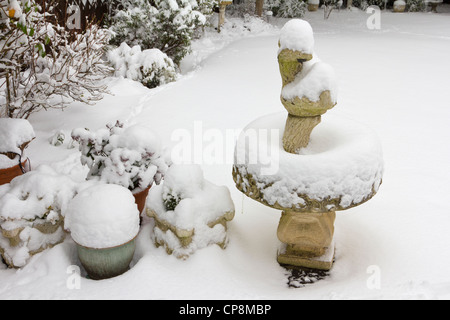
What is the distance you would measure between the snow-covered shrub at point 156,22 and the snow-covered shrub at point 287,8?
5.79m

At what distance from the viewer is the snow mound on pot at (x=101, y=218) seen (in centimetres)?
236

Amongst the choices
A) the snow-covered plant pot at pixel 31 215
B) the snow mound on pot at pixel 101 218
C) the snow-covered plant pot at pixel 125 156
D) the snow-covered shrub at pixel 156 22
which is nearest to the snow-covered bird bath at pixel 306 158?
the snow mound on pot at pixel 101 218

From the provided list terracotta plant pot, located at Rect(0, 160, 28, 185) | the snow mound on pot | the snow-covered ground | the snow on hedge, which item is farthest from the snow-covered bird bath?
terracotta plant pot, located at Rect(0, 160, 28, 185)

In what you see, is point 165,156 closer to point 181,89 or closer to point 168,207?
point 168,207

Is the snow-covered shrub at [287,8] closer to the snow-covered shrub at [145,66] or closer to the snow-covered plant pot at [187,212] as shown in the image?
the snow-covered shrub at [145,66]

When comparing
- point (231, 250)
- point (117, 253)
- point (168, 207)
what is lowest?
point (231, 250)

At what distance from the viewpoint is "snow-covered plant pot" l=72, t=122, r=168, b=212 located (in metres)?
2.96

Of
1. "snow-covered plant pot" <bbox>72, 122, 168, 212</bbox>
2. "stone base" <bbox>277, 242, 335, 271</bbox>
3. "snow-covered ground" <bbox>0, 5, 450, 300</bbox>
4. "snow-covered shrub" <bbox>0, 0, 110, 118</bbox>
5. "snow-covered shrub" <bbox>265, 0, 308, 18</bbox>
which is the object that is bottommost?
"stone base" <bbox>277, 242, 335, 271</bbox>

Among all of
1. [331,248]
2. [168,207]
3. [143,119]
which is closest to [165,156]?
[168,207]

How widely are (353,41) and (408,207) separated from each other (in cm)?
659

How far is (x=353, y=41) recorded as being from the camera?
352 inches

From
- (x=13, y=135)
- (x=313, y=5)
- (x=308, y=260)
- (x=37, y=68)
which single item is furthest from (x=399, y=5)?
(x=13, y=135)

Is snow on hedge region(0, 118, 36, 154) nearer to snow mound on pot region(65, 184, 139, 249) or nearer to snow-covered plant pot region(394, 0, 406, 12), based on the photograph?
snow mound on pot region(65, 184, 139, 249)

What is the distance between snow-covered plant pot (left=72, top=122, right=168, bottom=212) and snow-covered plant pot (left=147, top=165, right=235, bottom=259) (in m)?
0.34
